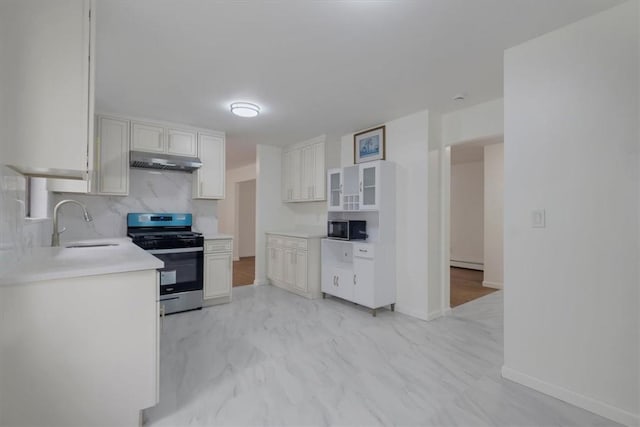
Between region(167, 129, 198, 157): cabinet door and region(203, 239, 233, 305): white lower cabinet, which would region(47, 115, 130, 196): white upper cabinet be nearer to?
region(167, 129, 198, 157): cabinet door

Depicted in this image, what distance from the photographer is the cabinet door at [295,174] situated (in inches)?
191

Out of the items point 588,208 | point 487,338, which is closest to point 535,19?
point 588,208

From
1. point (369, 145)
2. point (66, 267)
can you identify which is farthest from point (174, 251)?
point (369, 145)

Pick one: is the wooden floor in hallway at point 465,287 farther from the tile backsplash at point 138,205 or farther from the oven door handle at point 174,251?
the tile backsplash at point 138,205

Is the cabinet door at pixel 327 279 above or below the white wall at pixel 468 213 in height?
below

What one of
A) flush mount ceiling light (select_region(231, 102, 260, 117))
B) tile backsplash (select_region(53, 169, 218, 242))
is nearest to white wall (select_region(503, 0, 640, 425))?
flush mount ceiling light (select_region(231, 102, 260, 117))

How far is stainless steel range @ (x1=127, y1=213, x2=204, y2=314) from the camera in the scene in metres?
3.48

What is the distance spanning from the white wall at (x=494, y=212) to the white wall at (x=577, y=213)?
331cm

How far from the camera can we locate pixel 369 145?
407 centimetres

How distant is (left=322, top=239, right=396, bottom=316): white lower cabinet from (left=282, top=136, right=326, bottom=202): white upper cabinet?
96 centimetres

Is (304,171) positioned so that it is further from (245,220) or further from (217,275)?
(245,220)

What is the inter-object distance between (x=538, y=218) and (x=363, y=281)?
1974mm

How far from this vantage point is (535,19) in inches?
73.0

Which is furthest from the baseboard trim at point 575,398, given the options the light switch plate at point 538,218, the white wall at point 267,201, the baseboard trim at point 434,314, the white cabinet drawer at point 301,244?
the white wall at point 267,201
